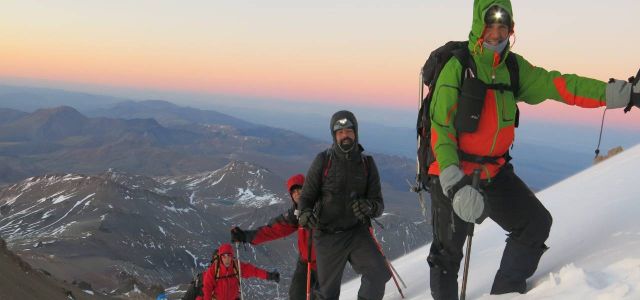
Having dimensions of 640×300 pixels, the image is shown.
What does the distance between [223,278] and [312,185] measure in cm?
516

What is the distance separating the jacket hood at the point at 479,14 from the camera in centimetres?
489

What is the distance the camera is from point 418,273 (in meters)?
10.7

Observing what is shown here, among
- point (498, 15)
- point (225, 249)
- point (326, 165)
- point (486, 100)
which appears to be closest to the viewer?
point (498, 15)

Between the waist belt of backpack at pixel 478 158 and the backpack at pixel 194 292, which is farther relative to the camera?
the backpack at pixel 194 292

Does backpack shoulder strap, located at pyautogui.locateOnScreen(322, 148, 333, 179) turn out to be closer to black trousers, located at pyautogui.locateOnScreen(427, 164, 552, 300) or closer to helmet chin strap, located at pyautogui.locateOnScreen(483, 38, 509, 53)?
black trousers, located at pyautogui.locateOnScreen(427, 164, 552, 300)

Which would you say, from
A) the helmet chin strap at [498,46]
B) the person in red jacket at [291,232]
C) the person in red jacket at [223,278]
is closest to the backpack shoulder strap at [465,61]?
the helmet chin strap at [498,46]

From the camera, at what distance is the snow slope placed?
4.65 m

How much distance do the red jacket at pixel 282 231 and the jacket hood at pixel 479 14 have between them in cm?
534

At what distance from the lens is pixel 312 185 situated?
7.30 meters

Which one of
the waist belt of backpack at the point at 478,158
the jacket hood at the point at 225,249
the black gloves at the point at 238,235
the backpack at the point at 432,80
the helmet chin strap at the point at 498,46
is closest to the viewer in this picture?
the helmet chin strap at the point at 498,46

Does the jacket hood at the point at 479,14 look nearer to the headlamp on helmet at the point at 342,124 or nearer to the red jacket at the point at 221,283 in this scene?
the headlamp on helmet at the point at 342,124

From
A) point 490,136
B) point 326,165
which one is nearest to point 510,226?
point 490,136

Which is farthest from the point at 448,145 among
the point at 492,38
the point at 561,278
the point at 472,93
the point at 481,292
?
the point at 481,292

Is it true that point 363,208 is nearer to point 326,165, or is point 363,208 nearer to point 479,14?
point 326,165
